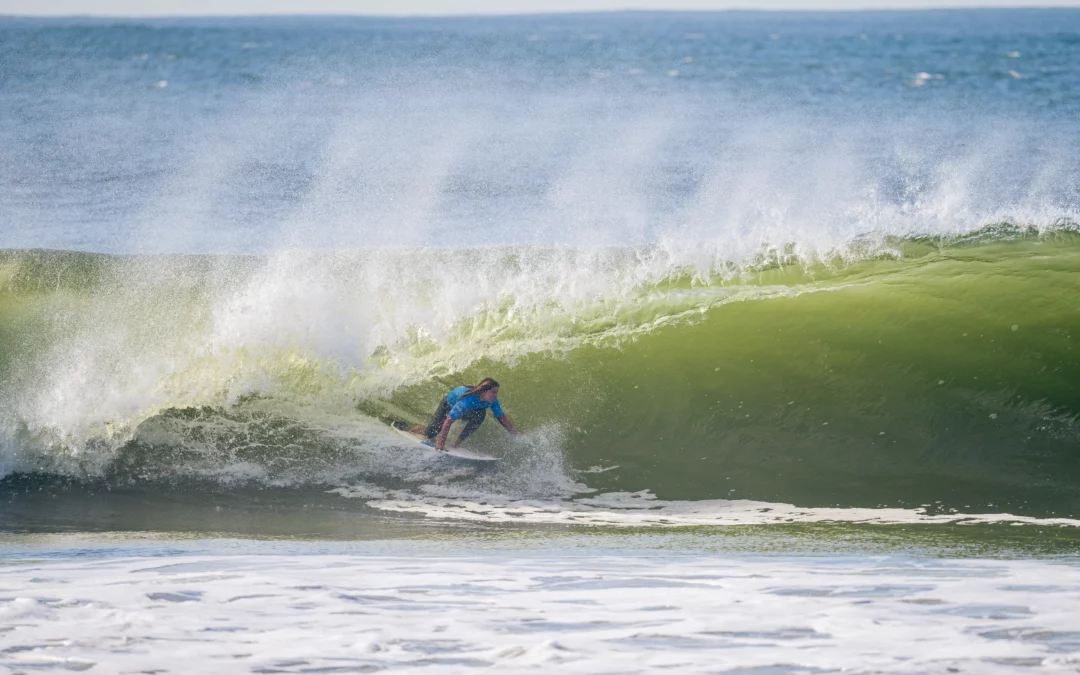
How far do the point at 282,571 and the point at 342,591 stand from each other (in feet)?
1.86

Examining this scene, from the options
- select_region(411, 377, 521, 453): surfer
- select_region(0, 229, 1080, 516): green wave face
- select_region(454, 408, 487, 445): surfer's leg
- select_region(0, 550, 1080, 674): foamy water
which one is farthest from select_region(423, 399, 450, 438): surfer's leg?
select_region(0, 550, 1080, 674): foamy water

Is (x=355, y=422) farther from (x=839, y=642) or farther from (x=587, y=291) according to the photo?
(x=839, y=642)

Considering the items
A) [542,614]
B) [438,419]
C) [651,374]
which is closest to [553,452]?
[438,419]

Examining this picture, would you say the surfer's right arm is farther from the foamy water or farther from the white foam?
the foamy water

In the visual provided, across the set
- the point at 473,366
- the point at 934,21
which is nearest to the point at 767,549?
the point at 473,366

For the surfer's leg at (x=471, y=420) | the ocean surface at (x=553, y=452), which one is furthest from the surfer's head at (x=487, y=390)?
the ocean surface at (x=553, y=452)

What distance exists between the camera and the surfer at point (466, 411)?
8.10 meters

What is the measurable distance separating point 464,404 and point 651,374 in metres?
1.55

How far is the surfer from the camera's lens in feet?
26.6

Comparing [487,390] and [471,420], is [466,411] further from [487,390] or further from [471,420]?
[487,390]

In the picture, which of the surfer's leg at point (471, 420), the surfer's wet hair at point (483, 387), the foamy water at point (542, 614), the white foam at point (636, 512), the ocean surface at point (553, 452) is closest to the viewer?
the foamy water at point (542, 614)

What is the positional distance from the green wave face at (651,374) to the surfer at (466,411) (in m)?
0.17

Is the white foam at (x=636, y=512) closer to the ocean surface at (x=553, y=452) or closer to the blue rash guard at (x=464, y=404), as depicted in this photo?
the ocean surface at (x=553, y=452)

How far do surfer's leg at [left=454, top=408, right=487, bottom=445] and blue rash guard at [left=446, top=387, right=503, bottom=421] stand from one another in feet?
0.12
